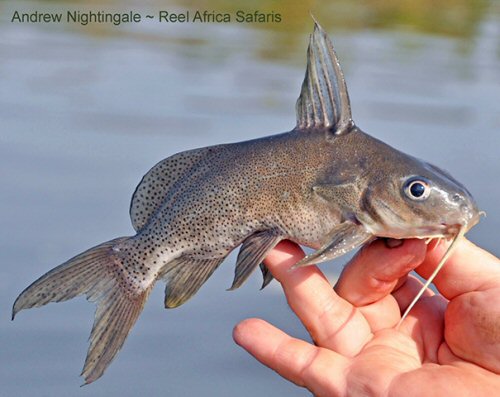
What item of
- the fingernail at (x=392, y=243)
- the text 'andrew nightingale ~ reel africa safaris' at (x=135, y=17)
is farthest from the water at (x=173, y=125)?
the fingernail at (x=392, y=243)

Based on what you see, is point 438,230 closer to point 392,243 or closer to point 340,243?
point 392,243

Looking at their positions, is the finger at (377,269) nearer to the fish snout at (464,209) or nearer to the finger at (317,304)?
the finger at (317,304)

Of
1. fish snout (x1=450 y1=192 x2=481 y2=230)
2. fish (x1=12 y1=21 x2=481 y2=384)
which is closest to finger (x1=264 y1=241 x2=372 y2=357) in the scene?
fish (x1=12 y1=21 x2=481 y2=384)

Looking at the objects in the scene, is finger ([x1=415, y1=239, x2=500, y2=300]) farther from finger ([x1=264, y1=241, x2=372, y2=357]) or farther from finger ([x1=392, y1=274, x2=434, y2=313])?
finger ([x1=264, y1=241, x2=372, y2=357])

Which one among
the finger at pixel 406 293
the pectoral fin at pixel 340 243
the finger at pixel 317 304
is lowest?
the finger at pixel 406 293

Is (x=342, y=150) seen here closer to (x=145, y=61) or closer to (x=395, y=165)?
(x=395, y=165)

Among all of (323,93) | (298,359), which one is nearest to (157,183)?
(323,93)
